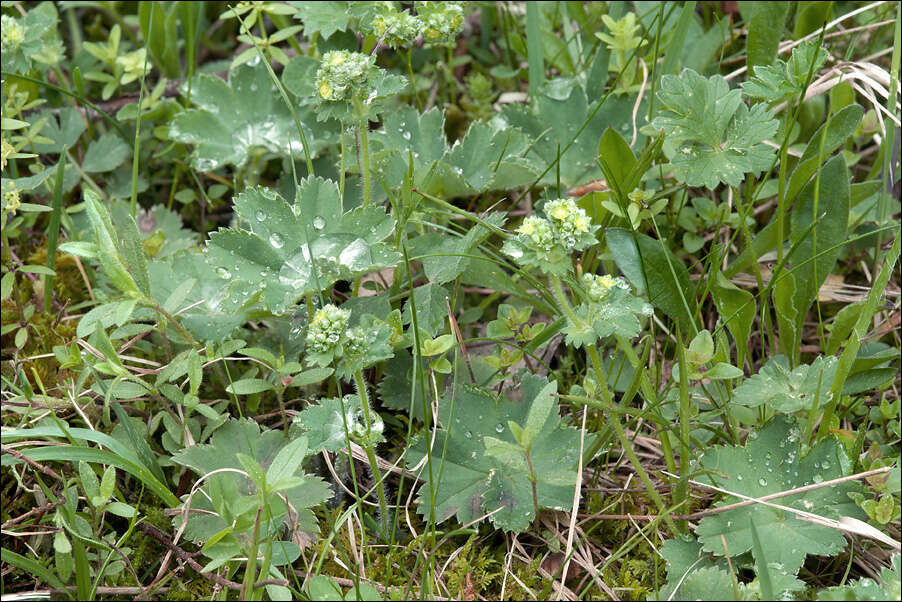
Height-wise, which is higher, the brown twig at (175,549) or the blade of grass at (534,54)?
the blade of grass at (534,54)

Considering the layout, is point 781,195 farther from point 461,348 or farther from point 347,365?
point 347,365

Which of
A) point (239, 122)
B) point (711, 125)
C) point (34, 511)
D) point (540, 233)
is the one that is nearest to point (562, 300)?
point (540, 233)

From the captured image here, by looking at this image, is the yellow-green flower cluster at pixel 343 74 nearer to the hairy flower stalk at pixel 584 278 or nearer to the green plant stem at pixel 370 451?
the hairy flower stalk at pixel 584 278

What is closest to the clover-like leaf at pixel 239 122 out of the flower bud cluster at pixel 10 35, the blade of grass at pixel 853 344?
the flower bud cluster at pixel 10 35

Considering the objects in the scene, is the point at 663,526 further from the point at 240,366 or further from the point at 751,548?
the point at 240,366

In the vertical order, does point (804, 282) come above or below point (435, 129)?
below

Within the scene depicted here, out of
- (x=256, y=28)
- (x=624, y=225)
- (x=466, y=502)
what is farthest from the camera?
(x=256, y=28)

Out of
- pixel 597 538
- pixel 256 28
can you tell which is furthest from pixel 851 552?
pixel 256 28
